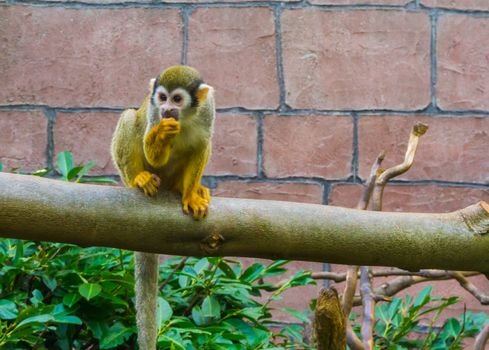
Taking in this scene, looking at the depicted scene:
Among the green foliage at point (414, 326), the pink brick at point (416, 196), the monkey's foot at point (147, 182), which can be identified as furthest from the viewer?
the pink brick at point (416, 196)

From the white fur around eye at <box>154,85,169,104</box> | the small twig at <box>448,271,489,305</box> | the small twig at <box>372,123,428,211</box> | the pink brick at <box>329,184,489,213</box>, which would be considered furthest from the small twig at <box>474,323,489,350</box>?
the white fur around eye at <box>154,85,169,104</box>

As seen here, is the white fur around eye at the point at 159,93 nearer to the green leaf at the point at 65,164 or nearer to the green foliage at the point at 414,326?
the green leaf at the point at 65,164

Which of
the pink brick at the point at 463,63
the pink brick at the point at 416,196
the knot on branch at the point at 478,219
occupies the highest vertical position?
the pink brick at the point at 463,63

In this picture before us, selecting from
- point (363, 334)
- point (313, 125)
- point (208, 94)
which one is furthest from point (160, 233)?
point (313, 125)

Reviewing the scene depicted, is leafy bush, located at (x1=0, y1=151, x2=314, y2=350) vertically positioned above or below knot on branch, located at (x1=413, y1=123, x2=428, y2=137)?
below

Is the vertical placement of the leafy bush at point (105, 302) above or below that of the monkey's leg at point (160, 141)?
below

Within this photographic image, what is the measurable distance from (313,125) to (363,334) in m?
1.23

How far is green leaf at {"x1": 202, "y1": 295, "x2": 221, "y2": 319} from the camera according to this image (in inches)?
119

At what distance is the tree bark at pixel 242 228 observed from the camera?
1.97 meters

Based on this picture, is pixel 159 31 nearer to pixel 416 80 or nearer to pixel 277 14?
pixel 277 14

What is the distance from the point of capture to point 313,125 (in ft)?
13.3

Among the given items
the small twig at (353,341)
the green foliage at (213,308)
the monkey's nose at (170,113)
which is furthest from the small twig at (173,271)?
the monkey's nose at (170,113)

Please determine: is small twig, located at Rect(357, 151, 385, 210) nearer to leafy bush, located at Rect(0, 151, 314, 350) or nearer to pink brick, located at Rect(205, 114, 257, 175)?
leafy bush, located at Rect(0, 151, 314, 350)

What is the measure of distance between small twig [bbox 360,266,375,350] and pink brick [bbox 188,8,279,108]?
1.04m
